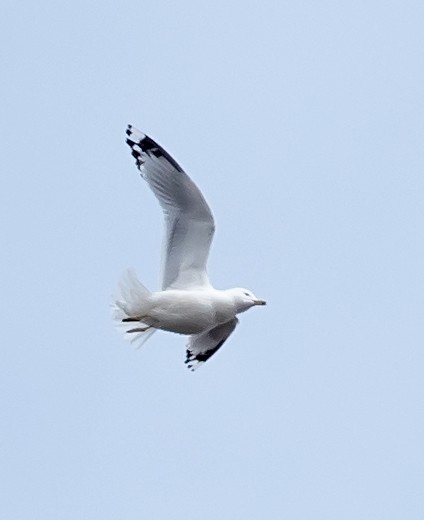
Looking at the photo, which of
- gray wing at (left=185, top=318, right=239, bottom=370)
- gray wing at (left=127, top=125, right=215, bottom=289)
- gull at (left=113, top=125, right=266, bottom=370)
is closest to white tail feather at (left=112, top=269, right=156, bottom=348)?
gull at (left=113, top=125, right=266, bottom=370)

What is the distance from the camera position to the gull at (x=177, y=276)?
15.3 metres

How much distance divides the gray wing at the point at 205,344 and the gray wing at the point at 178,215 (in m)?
0.66

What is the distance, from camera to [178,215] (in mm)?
15492

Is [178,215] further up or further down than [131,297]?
further up

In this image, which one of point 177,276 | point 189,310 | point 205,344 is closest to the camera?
point 189,310

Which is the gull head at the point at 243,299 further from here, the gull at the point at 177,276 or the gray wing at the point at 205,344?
the gray wing at the point at 205,344

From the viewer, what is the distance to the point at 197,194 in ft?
50.3

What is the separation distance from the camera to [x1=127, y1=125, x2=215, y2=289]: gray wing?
50.5ft

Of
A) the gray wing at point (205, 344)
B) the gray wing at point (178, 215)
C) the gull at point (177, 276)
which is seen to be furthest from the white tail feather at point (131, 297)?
the gray wing at point (205, 344)

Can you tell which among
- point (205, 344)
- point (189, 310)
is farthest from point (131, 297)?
point (205, 344)

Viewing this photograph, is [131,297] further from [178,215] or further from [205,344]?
[205,344]

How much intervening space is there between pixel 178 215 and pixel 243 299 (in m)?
0.91

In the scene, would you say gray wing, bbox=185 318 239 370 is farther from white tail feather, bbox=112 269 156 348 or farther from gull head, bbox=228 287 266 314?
white tail feather, bbox=112 269 156 348

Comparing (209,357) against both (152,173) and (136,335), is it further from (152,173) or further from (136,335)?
(152,173)
